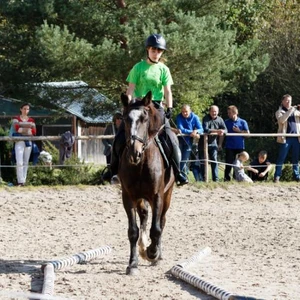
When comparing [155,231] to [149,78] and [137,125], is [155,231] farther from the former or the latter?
[149,78]

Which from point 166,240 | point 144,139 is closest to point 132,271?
point 144,139

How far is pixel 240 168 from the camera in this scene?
20188 millimetres

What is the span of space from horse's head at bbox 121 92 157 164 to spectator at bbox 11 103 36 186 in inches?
363

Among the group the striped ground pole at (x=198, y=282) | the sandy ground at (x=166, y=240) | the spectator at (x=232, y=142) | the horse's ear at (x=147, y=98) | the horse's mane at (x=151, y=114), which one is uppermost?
the horse's ear at (x=147, y=98)

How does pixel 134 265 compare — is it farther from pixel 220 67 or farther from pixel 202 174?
pixel 220 67

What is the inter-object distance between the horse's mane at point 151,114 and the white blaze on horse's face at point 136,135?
0.51 feet

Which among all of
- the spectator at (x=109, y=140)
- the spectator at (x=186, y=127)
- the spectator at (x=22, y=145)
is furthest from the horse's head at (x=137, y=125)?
the spectator at (x=22, y=145)

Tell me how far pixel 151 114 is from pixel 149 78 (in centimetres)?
77

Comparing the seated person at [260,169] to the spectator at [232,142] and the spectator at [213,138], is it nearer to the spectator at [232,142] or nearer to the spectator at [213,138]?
the spectator at [232,142]

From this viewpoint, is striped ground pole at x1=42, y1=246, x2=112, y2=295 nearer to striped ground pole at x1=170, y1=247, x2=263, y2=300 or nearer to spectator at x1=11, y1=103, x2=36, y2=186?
striped ground pole at x1=170, y1=247, x2=263, y2=300

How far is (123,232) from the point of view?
1461 centimetres

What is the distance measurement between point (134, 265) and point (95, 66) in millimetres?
15937

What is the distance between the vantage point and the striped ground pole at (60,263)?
8.55 meters

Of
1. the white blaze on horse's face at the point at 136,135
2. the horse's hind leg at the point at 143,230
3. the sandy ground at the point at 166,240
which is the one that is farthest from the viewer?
the horse's hind leg at the point at 143,230
